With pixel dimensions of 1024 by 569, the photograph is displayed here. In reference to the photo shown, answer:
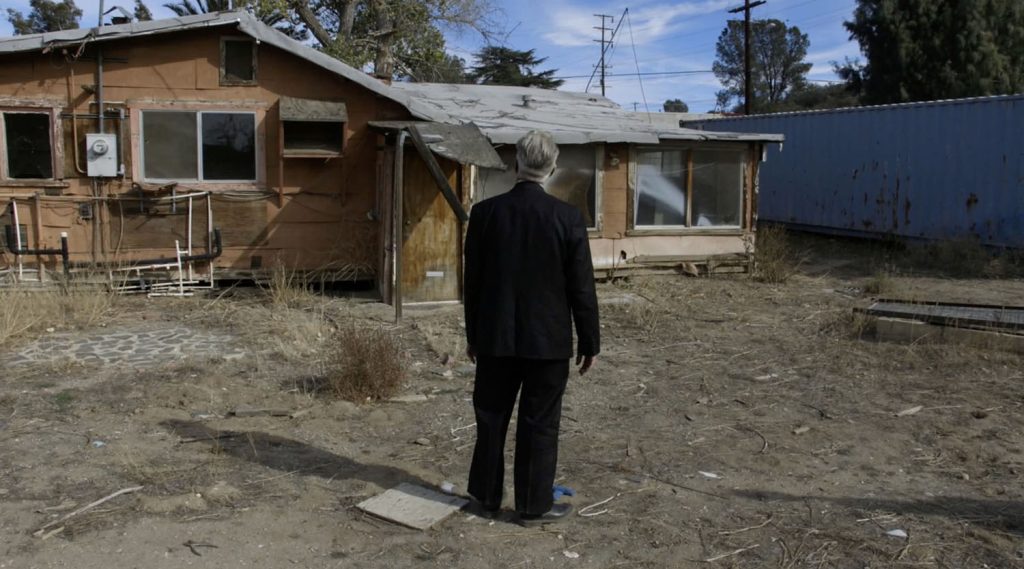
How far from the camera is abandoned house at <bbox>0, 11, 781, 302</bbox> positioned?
34.1 ft

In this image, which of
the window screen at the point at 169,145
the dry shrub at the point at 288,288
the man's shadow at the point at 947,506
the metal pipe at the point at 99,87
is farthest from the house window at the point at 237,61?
the man's shadow at the point at 947,506

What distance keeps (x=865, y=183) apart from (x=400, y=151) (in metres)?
11.3

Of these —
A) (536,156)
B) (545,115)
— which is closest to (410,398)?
(536,156)

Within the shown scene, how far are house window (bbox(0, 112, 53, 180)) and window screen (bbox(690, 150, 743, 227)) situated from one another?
27.9ft

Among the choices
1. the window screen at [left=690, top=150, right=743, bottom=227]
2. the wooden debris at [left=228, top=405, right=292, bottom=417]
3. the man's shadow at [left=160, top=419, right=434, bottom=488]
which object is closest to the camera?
the man's shadow at [left=160, top=419, right=434, bottom=488]

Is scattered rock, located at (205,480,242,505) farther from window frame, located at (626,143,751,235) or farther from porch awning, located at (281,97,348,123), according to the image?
window frame, located at (626,143,751,235)

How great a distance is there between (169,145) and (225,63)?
1.21 m

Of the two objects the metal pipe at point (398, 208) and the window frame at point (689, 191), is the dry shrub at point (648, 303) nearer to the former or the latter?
the window frame at point (689, 191)

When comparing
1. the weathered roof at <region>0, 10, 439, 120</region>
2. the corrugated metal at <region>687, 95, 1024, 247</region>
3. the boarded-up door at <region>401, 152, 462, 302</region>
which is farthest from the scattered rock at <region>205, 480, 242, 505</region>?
the corrugated metal at <region>687, 95, 1024, 247</region>

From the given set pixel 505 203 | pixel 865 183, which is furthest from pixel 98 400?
pixel 865 183

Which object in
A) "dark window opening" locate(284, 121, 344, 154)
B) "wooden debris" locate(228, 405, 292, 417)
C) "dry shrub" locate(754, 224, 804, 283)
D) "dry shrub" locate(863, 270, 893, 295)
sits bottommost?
"wooden debris" locate(228, 405, 292, 417)

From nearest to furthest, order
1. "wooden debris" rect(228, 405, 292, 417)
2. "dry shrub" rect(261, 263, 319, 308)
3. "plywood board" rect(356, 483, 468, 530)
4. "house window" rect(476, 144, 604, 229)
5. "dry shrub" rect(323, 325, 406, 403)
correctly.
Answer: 1. "plywood board" rect(356, 483, 468, 530)
2. "wooden debris" rect(228, 405, 292, 417)
3. "dry shrub" rect(323, 325, 406, 403)
4. "dry shrub" rect(261, 263, 319, 308)
5. "house window" rect(476, 144, 604, 229)

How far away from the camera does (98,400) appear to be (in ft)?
21.0

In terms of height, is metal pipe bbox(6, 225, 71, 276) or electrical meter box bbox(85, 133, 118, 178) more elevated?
electrical meter box bbox(85, 133, 118, 178)
